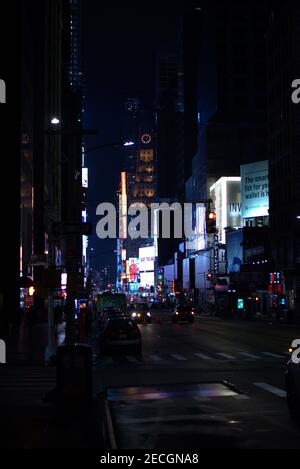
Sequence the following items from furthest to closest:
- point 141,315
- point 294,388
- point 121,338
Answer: point 141,315
point 121,338
point 294,388

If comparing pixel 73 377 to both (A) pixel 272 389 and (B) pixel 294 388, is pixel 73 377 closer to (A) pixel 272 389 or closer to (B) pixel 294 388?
(B) pixel 294 388

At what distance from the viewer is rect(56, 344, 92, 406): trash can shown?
49.8 feet

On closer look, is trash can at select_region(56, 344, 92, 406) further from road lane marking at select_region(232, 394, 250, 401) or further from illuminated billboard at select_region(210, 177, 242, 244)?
illuminated billboard at select_region(210, 177, 242, 244)

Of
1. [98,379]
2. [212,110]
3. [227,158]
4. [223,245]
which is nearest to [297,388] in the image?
[98,379]

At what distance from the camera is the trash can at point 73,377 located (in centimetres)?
1519

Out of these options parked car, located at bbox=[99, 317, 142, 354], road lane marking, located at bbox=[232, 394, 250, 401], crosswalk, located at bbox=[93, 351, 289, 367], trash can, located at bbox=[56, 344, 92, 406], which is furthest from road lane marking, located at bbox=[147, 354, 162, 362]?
trash can, located at bbox=[56, 344, 92, 406]

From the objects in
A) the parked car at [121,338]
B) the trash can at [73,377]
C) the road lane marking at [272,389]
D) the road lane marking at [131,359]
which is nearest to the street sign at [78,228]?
the trash can at [73,377]

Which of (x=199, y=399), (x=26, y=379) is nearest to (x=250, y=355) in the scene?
(x=26, y=379)

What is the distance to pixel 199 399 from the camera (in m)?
15.8

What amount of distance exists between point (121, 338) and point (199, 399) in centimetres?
1493
